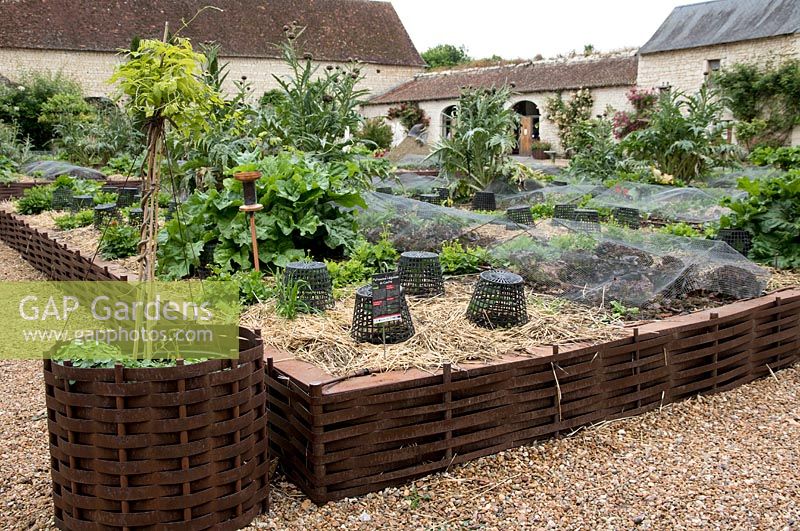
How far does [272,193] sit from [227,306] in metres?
1.57

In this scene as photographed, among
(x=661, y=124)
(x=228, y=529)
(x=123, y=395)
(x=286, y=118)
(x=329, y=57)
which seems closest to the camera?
(x=123, y=395)

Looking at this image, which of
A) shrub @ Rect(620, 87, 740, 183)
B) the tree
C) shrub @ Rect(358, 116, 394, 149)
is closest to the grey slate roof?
shrub @ Rect(358, 116, 394, 149)

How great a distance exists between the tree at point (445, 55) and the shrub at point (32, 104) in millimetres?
38359

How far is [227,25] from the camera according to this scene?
2978cm

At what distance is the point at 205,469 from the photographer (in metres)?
2.61

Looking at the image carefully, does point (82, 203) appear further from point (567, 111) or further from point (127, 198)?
point (567, 111)

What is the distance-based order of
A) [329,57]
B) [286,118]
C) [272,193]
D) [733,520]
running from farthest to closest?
[329,57] → [286,118] → [272,193] → [733,520]

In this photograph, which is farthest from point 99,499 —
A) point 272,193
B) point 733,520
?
point 272,193

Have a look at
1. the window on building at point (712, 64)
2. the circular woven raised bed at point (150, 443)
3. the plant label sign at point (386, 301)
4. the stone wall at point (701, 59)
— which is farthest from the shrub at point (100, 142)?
the window on building at point (712, 64)

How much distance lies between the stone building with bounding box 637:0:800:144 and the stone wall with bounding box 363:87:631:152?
1012 millimetres

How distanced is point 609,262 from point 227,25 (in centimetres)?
2810

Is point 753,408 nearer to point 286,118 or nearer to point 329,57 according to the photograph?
point 286,118

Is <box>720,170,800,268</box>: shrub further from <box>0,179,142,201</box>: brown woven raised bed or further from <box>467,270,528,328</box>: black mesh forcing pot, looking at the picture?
<box>0,179,142,201</box>: brown woven raised bed

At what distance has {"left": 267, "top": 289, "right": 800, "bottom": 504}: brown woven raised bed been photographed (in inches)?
118
